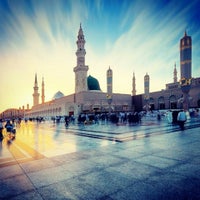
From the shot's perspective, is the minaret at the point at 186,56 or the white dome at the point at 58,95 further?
the white dome at the point at 58,95

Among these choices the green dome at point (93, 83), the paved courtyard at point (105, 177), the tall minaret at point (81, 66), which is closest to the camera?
the paved courtyard at point (105, 177)

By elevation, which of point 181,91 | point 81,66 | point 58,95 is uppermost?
point 81,66

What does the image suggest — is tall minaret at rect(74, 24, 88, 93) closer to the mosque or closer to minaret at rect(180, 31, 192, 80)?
the mosque

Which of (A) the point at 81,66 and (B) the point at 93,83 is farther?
(B) the point at 93,83

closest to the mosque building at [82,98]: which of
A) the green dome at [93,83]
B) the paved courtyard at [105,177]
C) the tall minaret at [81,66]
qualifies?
the tall minaret at [81,66]

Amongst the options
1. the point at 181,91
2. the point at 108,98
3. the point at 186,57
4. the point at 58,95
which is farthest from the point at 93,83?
the point at 186,57

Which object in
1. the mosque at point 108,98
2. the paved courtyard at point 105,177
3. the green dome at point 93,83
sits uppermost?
the green dome at point 93,83

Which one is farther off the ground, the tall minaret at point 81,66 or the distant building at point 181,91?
the tall minaret at point 81,66

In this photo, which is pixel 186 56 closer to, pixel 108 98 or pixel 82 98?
pixel 108 98

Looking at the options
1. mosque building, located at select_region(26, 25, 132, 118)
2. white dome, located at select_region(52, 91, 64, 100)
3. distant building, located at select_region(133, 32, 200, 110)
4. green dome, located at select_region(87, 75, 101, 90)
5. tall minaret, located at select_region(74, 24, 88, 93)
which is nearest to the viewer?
distant building, located at select_region(133, 32, 200, 110)

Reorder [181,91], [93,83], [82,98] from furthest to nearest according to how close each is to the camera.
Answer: [93,83] < [82,98] < [181,91]

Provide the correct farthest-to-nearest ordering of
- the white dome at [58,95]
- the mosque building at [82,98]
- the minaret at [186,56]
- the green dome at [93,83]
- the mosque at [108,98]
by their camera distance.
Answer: the white dome at [58,95], the green dome at [93,83], the mosque building at [82,98], the mosque at [108,98], the minaret at [186,56]

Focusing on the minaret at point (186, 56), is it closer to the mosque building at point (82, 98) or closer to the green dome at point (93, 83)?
the mosque building at point (82, 98)

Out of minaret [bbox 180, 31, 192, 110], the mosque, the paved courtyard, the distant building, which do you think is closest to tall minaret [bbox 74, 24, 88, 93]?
the mosque
